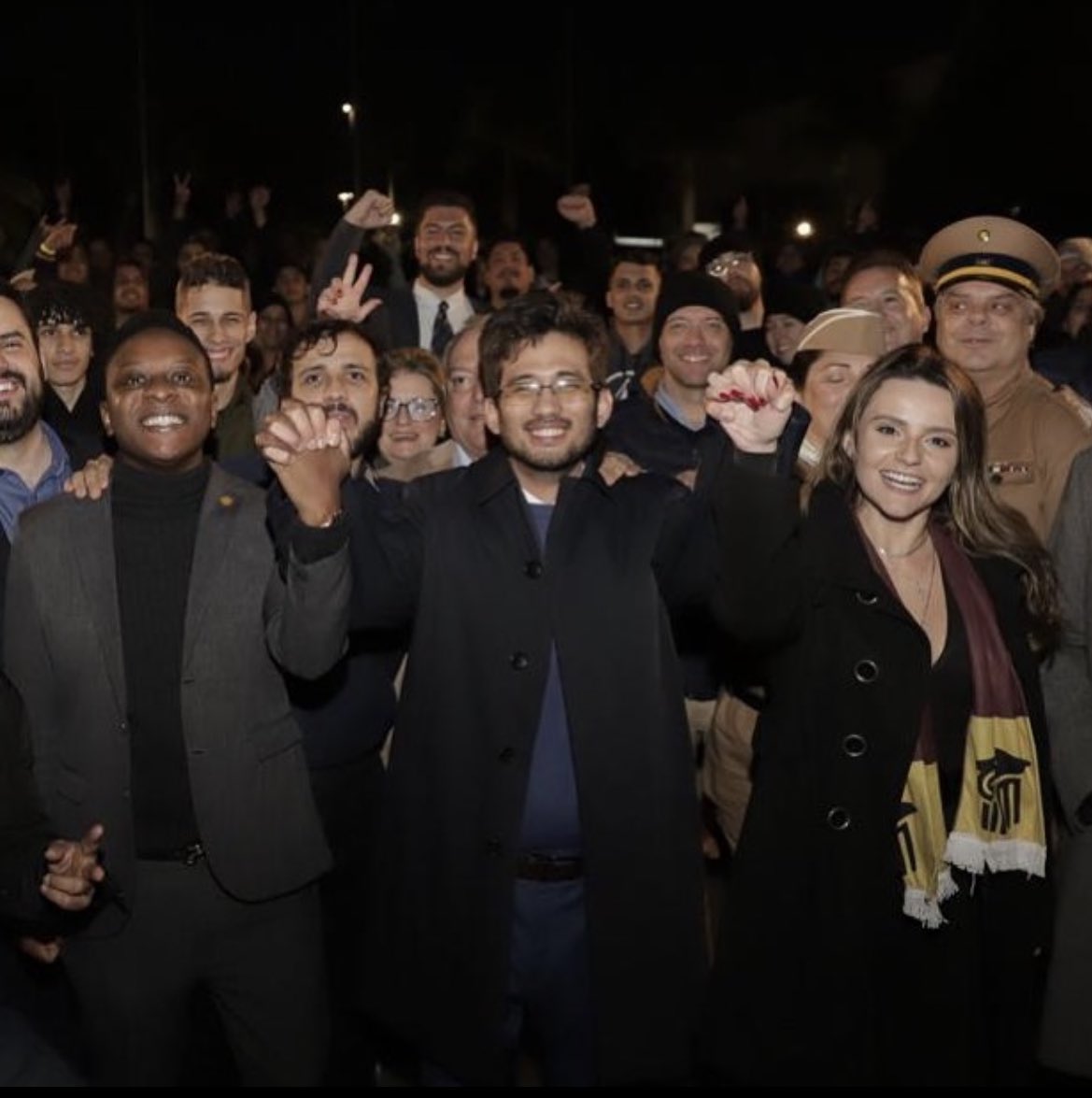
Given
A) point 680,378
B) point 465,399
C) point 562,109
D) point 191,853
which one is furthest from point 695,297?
point 562,109

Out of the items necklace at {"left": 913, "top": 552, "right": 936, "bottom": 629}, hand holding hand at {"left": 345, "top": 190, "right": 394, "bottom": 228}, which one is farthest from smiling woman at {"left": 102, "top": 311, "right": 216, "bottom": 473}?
hand holding hand at {"left": 345, "top": 190, "right": 394, "bottom": 228}

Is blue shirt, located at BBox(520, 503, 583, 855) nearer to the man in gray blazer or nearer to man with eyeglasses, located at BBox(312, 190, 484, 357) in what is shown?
the man in gray blazer

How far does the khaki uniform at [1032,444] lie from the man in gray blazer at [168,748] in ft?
7.71

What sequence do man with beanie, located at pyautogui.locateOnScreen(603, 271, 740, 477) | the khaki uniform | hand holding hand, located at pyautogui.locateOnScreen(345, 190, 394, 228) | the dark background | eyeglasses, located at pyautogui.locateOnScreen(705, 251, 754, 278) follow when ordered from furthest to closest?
1. the dark background
2. eyeglasses, located at pyautogui.locateOnScreen(705, 251, 754, 278)
3. hand holding hand, located at pyautogui.locateOnScreen(345, 190, 394, 228)
4. man with beanie, located at pyautogui.locateOnScreen(603, 271, 740, 477)
5. the khaki uniform

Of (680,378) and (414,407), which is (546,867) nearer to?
(414,407)

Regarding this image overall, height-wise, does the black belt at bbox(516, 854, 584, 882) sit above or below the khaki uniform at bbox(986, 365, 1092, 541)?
below

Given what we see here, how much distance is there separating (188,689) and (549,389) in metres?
1.19

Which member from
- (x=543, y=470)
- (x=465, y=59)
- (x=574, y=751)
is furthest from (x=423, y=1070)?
(x=465, y=59)

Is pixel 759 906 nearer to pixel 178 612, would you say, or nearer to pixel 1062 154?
pixel 178 612

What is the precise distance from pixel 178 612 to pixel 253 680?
26 centimetres

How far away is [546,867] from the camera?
3355 mm

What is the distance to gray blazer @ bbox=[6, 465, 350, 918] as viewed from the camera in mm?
3439

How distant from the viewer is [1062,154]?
19.4 m

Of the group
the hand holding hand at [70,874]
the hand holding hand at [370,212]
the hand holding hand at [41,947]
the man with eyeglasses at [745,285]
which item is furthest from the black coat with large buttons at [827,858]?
the man with eyeglasses at [745,285]
